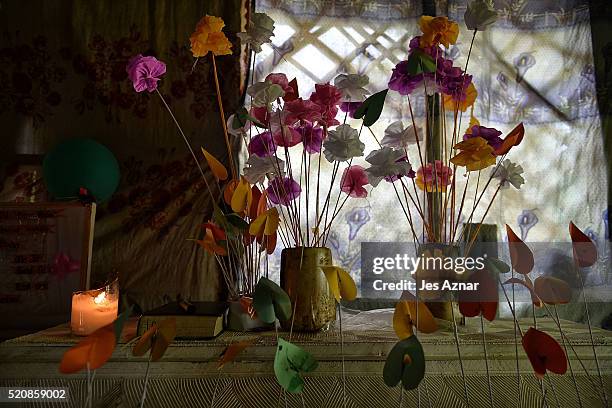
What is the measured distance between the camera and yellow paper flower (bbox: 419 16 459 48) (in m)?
0.79

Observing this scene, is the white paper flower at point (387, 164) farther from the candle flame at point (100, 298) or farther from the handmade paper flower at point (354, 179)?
the candle flame at point (100, 298)

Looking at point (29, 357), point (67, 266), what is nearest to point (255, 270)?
point (29, 357)

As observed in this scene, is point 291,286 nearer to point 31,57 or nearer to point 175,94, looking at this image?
point 175,94

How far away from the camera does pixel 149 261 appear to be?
177cm

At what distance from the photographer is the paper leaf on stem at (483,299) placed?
1.67ft

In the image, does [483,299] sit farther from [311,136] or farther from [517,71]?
[517,71]

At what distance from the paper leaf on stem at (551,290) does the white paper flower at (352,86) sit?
0.47 m

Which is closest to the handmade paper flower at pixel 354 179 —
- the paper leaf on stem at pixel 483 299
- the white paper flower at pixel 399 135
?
the white paper flower at pixel 399 135

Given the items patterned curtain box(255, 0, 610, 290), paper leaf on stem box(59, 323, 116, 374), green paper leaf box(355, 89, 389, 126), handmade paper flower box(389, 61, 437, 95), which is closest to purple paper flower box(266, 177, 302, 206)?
handmade paper flower box(389, 61, 437, 95)

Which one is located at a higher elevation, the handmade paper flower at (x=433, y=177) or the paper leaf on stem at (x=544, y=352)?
the handmade paper flower at (x=433, y=177)

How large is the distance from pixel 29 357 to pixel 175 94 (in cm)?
122

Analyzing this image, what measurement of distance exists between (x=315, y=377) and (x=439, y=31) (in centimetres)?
60

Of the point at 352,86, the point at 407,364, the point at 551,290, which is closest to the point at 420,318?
the point at 407,364

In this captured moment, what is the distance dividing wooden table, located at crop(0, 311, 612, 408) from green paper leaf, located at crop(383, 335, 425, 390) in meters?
0.44
